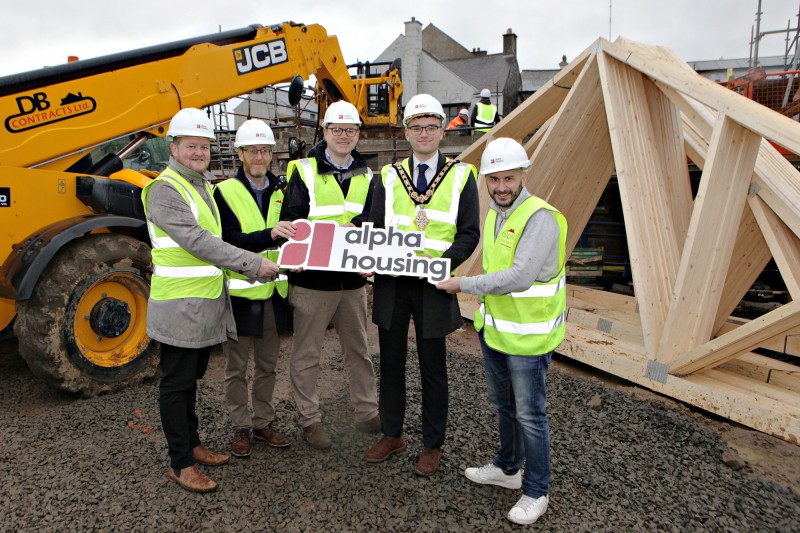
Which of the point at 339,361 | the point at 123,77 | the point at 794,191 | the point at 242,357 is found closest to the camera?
the point at 242,357

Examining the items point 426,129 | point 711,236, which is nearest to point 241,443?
point 426,129

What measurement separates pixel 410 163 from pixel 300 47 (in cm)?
364

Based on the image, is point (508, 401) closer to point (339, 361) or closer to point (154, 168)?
point (339, 361)

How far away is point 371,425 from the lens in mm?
4066

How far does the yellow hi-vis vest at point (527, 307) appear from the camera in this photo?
2926mm

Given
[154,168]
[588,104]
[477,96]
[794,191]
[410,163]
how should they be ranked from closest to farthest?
[410,163], [794,191], [588,104], [154,168], [477,96]

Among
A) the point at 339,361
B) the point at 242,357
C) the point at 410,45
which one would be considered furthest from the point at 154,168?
the point at 410,45

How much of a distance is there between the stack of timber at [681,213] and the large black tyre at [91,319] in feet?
12.0

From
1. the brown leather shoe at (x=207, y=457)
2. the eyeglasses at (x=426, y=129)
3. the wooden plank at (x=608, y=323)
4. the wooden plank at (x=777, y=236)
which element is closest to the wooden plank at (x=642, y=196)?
the wooden plank at (x=777, y=236)

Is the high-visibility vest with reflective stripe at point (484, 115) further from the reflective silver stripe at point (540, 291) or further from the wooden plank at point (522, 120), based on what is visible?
the reflective silver stripe at point (540, 291)

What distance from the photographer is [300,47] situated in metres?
6.37

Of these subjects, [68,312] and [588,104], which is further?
[588,104]

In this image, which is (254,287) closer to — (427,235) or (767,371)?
(427,235)

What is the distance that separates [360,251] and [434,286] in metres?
0.50
